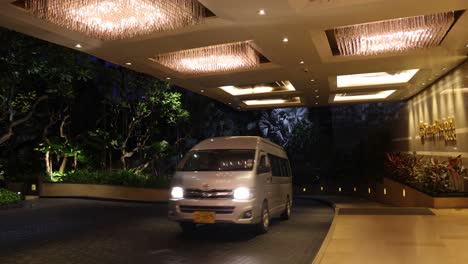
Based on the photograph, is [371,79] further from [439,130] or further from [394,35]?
[394,35]

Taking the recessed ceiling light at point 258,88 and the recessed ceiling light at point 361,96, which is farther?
the recessed ceiling light at point 361,96

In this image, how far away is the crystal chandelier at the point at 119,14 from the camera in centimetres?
899

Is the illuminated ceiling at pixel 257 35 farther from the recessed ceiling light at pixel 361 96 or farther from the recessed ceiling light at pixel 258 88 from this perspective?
the recessed ceiling light at pixel 361 96

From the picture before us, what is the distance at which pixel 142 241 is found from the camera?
950cm

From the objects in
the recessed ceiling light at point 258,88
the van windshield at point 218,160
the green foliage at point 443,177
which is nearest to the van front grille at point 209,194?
the van windshield at point 218,160

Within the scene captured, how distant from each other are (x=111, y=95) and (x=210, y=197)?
18320mm

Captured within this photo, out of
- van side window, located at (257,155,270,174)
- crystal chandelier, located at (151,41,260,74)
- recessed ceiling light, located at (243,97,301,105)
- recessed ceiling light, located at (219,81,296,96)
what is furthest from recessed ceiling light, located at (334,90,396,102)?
van side window, located at (257,155,270,174)

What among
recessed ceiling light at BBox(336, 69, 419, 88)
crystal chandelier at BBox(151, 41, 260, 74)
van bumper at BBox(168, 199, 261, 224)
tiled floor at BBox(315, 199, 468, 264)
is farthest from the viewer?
recessed ceiling light at BBox(336, 69, 419, 88)

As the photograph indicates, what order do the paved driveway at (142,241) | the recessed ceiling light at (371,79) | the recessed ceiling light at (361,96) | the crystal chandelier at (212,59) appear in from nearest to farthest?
the paved driveway at (142,241) < the crystal chandelier at (212,59) < the recessed ceiling light at (371,79) < the recessed ceiling light at (361,96)

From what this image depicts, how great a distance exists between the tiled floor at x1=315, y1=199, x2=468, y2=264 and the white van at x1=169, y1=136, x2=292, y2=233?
1.72 meters

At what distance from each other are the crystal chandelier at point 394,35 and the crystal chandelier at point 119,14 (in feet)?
13.6

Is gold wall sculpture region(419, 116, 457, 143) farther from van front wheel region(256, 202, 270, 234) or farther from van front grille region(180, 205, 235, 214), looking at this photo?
van front grille region(180, 205, 235, 214)

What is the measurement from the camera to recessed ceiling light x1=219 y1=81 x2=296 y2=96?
66.9 feet

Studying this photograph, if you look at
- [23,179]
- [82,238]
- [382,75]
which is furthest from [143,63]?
[23,179]
